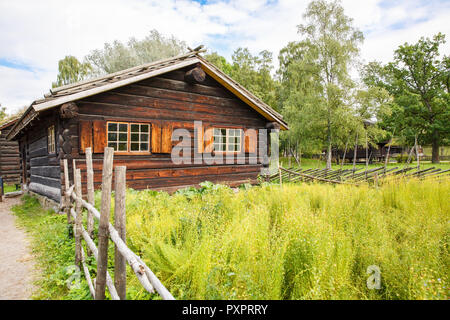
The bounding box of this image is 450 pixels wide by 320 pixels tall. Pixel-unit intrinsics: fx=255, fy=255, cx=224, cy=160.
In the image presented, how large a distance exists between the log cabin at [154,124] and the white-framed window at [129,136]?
0.03m

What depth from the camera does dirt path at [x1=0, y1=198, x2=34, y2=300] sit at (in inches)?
138

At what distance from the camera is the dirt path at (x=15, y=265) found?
3505mm

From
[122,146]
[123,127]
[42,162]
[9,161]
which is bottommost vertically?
[9,161]

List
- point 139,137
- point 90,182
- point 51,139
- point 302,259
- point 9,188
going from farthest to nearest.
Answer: point 9,188
point 51,139
point 139,137
point 90,182
point 302,259

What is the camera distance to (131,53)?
30.6m

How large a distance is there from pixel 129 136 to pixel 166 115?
138 centimetres

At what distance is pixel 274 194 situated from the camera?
589cm

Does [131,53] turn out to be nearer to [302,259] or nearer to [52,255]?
[52,255]

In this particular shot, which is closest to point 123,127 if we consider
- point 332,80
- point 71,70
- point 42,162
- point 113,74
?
point 113,74

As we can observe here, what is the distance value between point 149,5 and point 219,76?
340 cm

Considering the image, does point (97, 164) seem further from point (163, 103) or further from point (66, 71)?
point (66, 71)

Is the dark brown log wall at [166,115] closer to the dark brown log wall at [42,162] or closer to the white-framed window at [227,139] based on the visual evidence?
the white-framed window at [227,139]

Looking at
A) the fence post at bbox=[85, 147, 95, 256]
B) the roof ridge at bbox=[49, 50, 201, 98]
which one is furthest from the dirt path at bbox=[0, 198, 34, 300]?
the roof ridge at bbox=[49, 50, 201, 98]
